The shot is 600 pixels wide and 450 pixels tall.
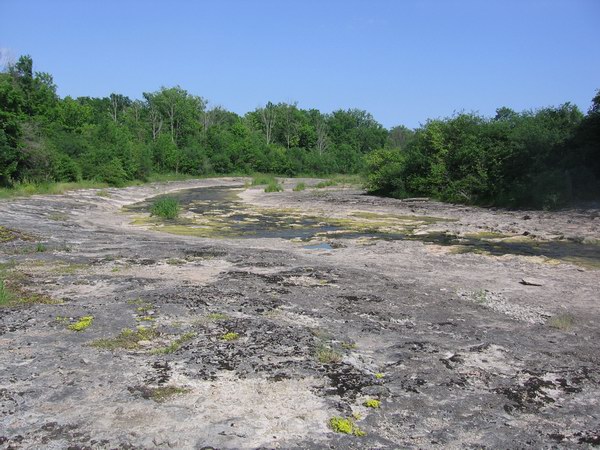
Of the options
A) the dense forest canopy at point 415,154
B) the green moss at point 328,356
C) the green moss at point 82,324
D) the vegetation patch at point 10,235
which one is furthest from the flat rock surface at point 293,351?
the dense forest canopy at point 415,154

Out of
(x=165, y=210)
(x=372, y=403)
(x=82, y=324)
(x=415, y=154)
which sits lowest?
(x=372, y=403)

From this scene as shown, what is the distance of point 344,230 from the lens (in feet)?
87.6

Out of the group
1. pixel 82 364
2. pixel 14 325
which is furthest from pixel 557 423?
pixel 14 325

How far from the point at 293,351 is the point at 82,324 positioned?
3.92 metres

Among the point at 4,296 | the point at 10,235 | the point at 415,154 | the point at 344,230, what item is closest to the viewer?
the point at 4,296

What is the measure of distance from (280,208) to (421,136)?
17.8 meters

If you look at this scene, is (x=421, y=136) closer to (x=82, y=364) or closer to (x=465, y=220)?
(x=465, y=220)

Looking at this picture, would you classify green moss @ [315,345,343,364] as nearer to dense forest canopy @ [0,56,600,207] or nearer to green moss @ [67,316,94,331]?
green moss @ [67,316,94,331]

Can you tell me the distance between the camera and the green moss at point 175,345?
807 cm

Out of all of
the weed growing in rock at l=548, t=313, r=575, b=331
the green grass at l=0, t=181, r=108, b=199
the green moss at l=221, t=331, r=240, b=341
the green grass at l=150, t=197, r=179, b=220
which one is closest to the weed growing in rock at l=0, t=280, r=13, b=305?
the green moss at l=221, t=331, r=240, b=341

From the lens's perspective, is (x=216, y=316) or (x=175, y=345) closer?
(x=175, y=345)

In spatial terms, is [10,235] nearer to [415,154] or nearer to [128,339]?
[128,339]

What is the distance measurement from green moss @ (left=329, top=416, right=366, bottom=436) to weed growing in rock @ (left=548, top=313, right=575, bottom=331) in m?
5.73

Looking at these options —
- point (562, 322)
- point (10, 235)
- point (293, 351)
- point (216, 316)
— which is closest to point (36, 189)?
point (10, 235)
